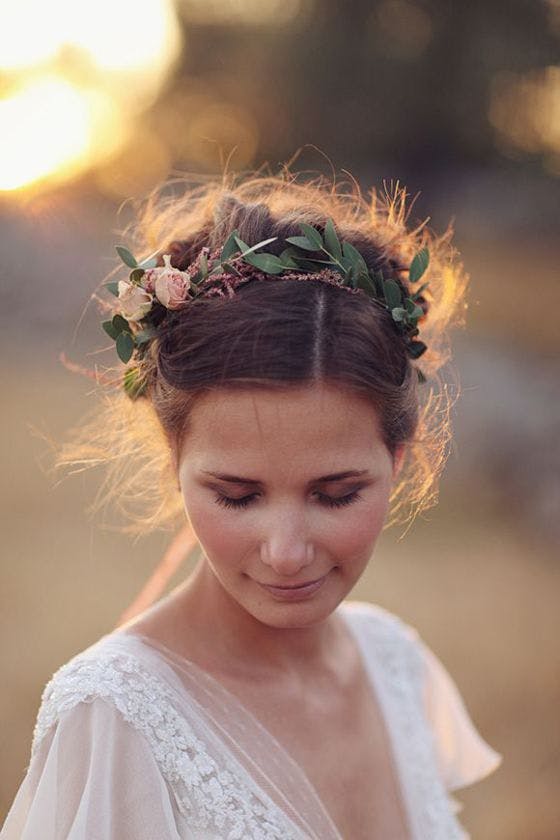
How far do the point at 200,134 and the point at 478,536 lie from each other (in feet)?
11.3

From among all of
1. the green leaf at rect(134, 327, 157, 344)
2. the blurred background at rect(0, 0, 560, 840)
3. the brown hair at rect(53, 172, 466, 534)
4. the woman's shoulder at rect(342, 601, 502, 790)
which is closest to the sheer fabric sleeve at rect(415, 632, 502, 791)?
the woman's shoulder at rect(342, 601, 502, 790)

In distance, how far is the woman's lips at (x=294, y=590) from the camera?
1.85m

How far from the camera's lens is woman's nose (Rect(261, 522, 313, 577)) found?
178 cm

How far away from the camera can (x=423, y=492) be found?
2289 millimetres

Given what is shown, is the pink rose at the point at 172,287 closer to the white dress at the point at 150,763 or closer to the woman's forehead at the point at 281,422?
the woman's forehead at the point at 281,422

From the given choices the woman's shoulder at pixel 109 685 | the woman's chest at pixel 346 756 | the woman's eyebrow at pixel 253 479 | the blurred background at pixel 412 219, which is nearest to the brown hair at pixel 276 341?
the woman's eyebrow at pixel 253 479

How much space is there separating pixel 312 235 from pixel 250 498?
1.65 ft

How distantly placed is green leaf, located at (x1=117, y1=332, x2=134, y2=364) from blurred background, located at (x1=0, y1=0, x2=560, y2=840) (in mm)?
2882

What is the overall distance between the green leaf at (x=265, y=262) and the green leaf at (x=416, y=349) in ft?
1.06

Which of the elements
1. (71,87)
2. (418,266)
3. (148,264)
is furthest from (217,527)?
(71,87)

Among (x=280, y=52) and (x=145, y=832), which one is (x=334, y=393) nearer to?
(x=145, y=832)

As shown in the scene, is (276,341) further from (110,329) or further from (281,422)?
(110,329)

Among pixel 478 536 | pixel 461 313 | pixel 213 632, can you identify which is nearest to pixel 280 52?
pixel 478 536

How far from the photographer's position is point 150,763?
1.81 m
